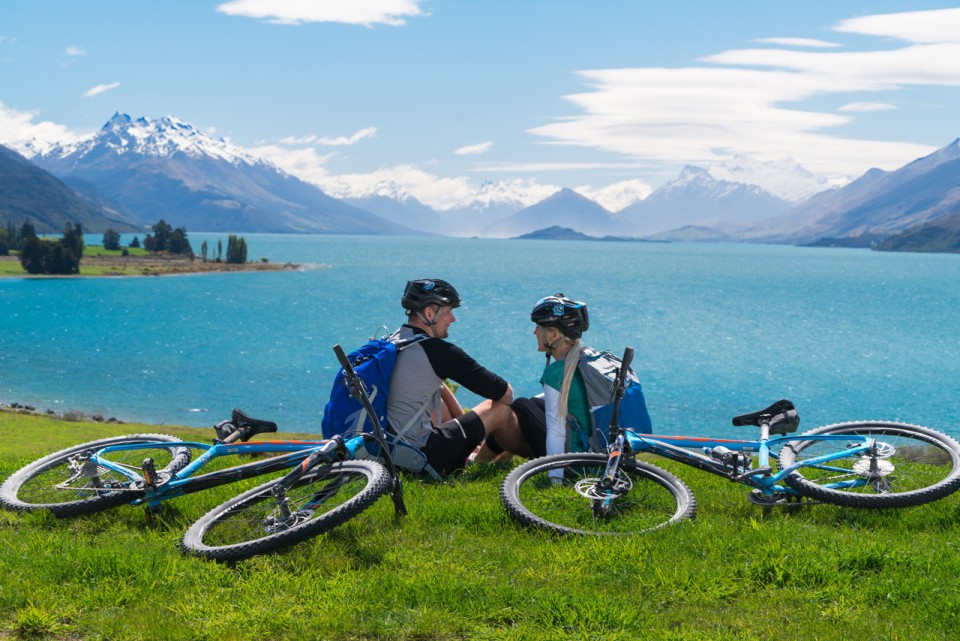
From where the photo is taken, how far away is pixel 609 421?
883 cm

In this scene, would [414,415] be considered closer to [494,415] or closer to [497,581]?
[494,415]

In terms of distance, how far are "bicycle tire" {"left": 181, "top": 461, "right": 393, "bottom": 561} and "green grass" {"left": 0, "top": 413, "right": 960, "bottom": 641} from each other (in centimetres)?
16

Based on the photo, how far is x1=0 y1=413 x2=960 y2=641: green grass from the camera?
5.49 metres

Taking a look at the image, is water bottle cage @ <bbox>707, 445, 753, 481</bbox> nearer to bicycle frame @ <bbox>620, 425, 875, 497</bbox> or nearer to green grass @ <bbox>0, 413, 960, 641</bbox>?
bicycle frame @ <bbox>620, 425, 875, 497</bbox>

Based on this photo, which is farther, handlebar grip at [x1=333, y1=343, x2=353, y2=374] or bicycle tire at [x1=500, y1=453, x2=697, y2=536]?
bicycle tire at [x1=500, y1=453, x2=697, y2=536]

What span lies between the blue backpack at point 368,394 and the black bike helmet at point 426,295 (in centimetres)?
36

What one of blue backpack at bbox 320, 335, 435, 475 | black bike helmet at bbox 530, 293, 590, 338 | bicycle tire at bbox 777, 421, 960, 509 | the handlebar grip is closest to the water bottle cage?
bicycle tire at bbox 777, 421, 960, 509

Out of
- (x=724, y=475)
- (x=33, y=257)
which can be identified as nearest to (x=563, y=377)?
(x=724, y=475)

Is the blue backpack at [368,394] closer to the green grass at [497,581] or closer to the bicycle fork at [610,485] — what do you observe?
the green grass at [497,581]

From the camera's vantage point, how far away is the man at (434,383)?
8953mm

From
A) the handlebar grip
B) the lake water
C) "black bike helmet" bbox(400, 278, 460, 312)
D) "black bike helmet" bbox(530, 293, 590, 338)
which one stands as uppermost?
"black bike helmet" bbox(400, 278, 460, 312)

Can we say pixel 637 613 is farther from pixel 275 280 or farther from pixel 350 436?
pixel 275 280

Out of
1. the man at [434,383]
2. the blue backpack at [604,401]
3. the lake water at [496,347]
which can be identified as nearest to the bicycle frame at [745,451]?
the blue backpack at [604,401]

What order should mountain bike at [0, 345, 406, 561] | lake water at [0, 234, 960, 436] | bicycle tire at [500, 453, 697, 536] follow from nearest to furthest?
mountain bike at [0, 345, 406, 561]
bicycle tire at [500, 453, 697, 536]
lake water at [0, 234, 960, 436]
